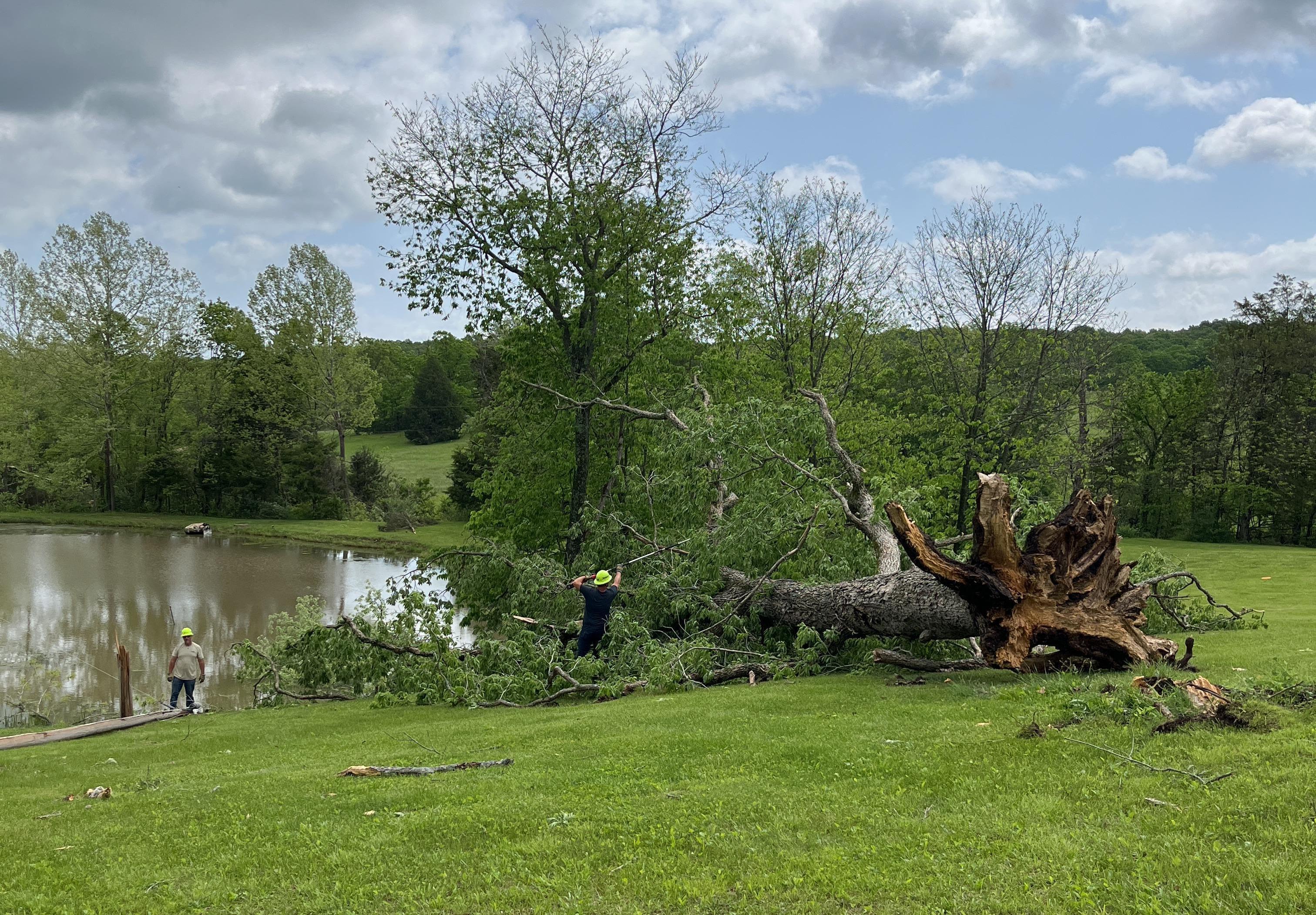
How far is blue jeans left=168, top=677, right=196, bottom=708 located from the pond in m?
1.60

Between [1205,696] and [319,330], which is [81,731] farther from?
[319,330]

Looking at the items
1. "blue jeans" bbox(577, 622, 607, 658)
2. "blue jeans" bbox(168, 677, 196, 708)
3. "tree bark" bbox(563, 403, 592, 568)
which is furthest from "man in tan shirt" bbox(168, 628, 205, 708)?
"blue jeans" bbox(577, 622, 607, 658)

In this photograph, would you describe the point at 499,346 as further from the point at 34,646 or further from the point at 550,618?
the point at 34,646

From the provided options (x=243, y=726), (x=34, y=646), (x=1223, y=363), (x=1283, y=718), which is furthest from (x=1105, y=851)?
(x=1223, y=363)

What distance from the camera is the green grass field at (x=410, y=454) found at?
70.2 meters

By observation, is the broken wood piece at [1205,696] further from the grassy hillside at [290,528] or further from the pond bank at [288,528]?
the pond bank at [288,528]

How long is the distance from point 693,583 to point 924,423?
14.1 metres

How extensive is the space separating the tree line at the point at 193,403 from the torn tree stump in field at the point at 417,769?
4813 cm

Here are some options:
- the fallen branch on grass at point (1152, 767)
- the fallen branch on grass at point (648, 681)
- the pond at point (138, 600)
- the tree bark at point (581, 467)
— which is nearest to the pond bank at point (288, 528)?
the pond at point (138, 600)

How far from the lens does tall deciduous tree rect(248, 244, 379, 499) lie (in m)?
58.3

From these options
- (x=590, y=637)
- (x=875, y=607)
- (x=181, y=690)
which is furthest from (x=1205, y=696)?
(x=181, y=690)

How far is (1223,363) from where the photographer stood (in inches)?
1732

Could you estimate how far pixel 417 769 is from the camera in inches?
302

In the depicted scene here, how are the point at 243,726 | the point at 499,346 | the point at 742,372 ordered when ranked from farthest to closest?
the point at 742,372, the point at 499,346, the point at 243,726
